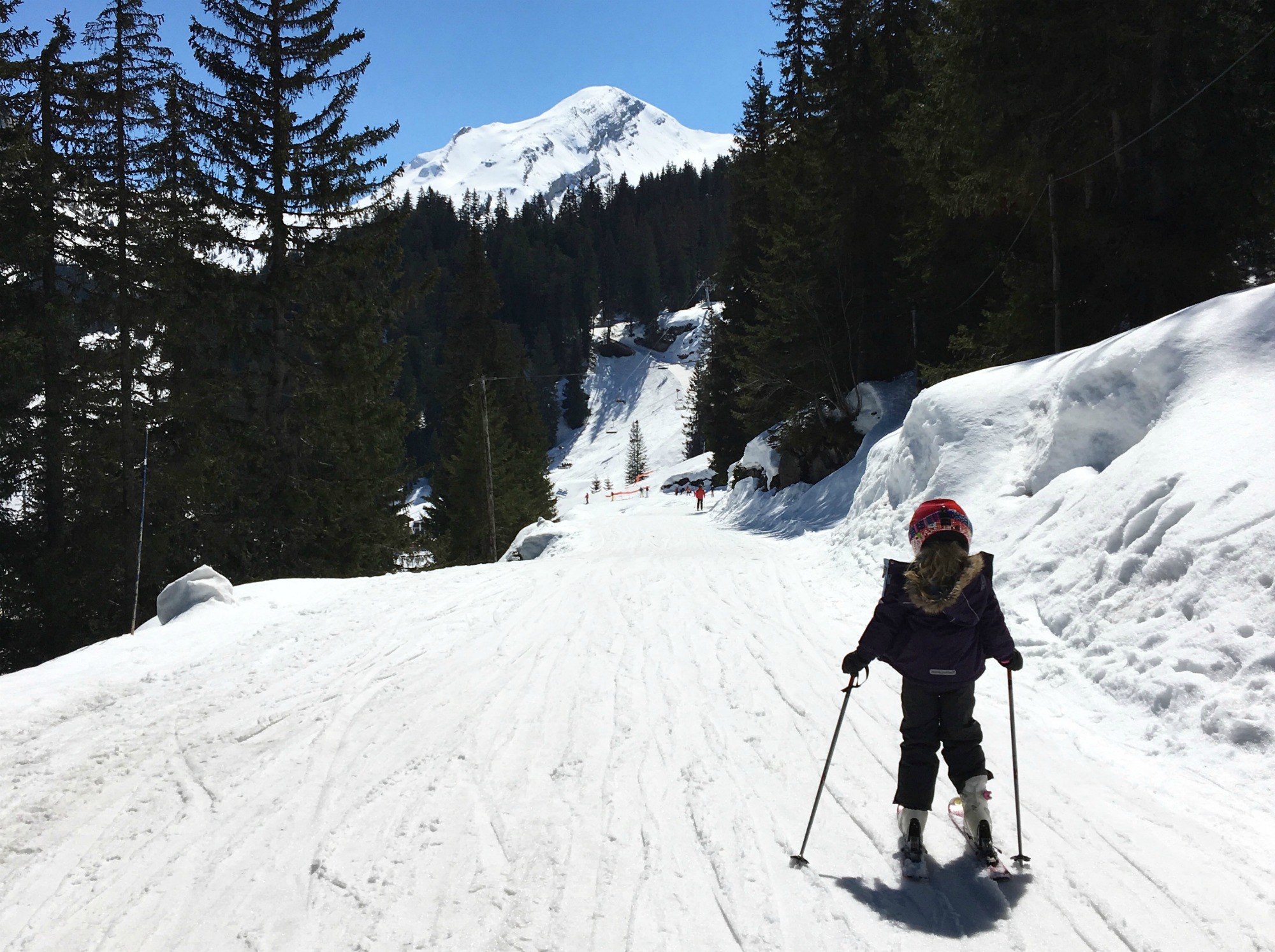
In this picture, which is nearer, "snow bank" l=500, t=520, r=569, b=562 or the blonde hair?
the blonde hair

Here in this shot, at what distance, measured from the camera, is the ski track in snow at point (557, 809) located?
10.1ft

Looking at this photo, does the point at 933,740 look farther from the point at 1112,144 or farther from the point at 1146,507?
the point at 1112,144

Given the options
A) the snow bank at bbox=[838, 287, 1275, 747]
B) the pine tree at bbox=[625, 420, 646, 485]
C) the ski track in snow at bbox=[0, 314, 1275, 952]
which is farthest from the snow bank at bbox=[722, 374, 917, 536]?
the pine tree at bbox=[625, 420, 646, 485]

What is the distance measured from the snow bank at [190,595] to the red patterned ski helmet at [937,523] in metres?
8.62

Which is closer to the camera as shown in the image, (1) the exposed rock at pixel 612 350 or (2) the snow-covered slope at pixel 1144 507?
(2) the snow-covered slope at pixel 1144 507

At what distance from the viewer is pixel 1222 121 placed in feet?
37.2

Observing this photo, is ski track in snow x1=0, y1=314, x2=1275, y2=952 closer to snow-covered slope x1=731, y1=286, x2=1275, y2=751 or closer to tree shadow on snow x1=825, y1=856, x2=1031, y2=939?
tree shadow on snow x1=825, y1=856, x2=1031, y2=939

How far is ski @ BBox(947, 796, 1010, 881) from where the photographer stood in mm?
3309

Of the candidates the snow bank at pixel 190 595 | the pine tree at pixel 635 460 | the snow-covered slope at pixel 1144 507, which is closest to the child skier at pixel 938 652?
the snow-covered slope at pixel 1144 507

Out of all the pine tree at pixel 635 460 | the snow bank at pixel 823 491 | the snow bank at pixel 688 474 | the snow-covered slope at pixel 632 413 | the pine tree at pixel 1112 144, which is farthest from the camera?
the snow-covered slope at pixel 632 413

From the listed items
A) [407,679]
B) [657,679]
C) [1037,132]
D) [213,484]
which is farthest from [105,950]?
[1037,132]

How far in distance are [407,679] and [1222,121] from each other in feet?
48.0

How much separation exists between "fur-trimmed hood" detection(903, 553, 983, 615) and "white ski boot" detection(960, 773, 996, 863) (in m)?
0.86

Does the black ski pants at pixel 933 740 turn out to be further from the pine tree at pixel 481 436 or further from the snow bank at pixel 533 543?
the pine tree at pixel 481 436
